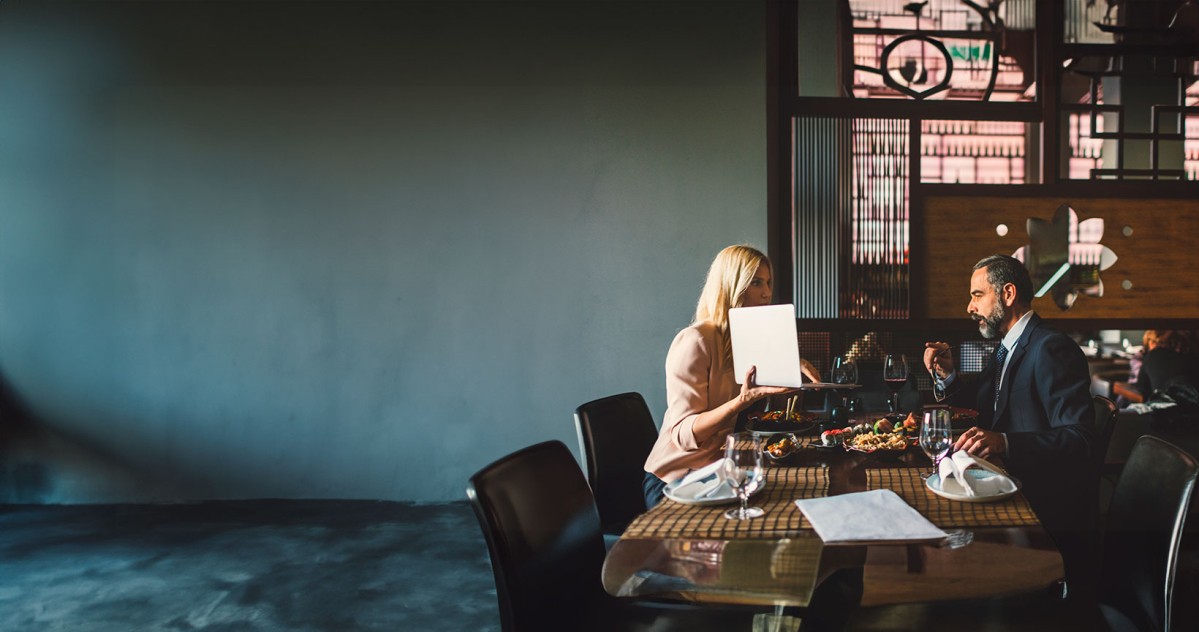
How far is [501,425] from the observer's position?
389 cm

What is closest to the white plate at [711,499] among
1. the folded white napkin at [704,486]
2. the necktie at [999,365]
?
the folded white napkin at [704,486]

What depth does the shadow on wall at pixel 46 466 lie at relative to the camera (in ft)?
12.9

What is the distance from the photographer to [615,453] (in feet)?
7.39

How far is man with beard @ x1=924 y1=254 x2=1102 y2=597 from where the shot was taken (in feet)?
6.31

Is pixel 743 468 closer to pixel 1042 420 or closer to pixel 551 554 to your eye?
pixel 551 554

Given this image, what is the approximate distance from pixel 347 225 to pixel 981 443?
3.17 metres

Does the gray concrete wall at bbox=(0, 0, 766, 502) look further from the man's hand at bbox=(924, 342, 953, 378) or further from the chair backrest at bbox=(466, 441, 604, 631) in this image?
the chair backrest at bbox=(466, 441, 604, 631)

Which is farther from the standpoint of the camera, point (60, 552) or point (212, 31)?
point (212, 31)

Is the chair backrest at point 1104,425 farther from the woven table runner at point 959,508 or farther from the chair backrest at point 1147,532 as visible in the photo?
the woven table runner at point 959,508

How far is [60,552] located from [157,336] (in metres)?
1.19

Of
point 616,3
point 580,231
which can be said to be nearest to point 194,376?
point 580,231

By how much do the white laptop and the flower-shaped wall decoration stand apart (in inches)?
73.9

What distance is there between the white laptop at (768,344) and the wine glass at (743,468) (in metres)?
0.45

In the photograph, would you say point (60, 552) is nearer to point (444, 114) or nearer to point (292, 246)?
point (292, 246)
